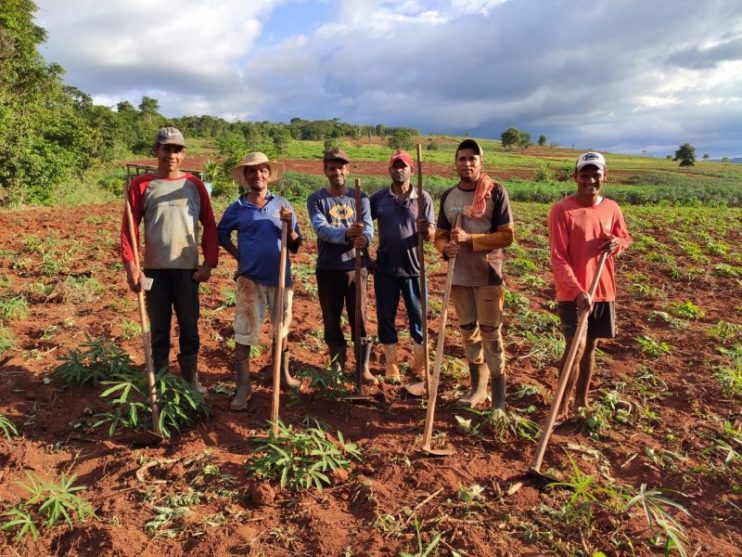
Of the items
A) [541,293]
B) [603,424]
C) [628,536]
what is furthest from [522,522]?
[541,293]

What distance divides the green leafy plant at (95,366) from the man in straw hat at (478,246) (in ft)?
9.01

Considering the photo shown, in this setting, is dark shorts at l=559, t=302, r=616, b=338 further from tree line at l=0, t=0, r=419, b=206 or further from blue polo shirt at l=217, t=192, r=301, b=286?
tree line at l=0, t=0, r=419, b=206

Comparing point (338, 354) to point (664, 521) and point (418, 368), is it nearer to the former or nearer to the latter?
point (418, 368)

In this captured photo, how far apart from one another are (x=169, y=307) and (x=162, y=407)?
30.2 inches

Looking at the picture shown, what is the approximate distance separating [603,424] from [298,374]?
2460mm

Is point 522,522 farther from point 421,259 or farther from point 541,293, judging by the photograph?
point 541,293

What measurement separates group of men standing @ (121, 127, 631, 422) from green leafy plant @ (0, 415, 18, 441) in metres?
1.00

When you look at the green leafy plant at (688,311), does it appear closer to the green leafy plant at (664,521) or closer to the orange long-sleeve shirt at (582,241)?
the orange long-sleeve shirt at (582,241)

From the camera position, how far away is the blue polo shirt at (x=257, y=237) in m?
3.61

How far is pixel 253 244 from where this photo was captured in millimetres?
3623

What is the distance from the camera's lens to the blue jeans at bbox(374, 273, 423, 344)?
403cm

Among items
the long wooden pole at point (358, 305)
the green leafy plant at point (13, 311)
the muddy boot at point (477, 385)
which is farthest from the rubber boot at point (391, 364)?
the green leafy plant at point (13, 311)

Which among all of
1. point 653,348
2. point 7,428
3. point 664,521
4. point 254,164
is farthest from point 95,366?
point 653,348

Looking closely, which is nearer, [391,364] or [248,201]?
[248,201]
